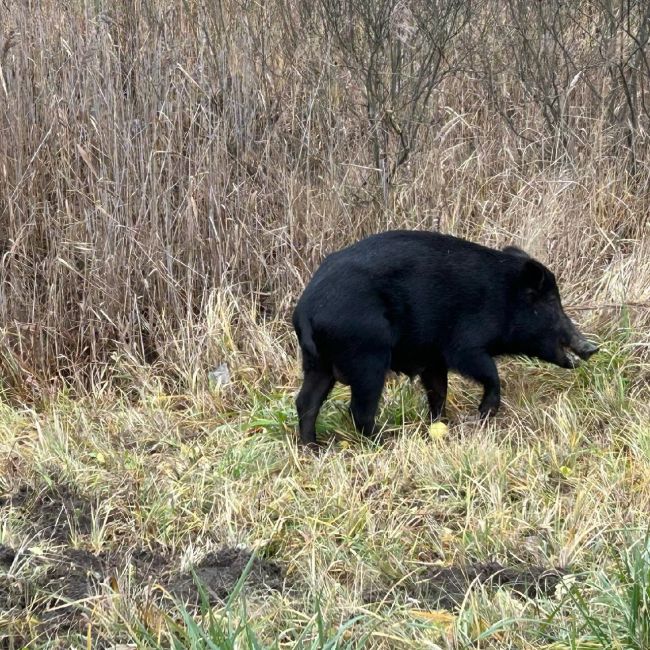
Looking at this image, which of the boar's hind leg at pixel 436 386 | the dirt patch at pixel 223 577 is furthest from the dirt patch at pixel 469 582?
the boar's hind leg at pixel 436 386

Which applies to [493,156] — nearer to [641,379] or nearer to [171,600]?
[641,379]

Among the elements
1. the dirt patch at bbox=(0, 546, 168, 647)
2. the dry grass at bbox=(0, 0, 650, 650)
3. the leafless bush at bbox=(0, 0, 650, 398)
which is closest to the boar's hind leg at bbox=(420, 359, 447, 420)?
the dry grass at bbox=(0, 0, 650, 650)

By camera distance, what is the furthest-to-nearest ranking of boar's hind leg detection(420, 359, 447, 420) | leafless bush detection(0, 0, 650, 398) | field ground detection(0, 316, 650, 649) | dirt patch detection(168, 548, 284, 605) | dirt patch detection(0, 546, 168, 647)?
1. leafless bush detection(0, 0, 650, 398)
2. boar's hind leg detection(420, 359, 447, 420)
3. dirt patch detection(168, 548, 284, 605)
4. dirt patch detection(0, 546, 168, 647)
5. field ground detection(0, 316, 650, 649)

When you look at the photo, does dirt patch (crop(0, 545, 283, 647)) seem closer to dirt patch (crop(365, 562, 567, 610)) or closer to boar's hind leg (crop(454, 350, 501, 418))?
dirt patch (crop(365, 562, 567, 610))

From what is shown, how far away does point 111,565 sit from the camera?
14.6 feet

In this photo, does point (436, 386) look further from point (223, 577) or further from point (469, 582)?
point (223, 577)

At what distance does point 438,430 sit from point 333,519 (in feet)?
3.12

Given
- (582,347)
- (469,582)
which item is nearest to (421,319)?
(582,347)

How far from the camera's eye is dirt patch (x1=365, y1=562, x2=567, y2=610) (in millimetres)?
4082

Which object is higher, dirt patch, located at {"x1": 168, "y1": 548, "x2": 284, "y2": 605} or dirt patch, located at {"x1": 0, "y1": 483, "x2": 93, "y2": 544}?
dirt patch, located at {"x1": 168, "y1": 548, "x2": 284, "y2": 605}

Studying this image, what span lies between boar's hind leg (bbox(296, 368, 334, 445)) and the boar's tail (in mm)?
175

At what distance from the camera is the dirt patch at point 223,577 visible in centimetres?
415

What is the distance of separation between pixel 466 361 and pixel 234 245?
70.1 inches

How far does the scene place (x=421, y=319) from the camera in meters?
5.61
